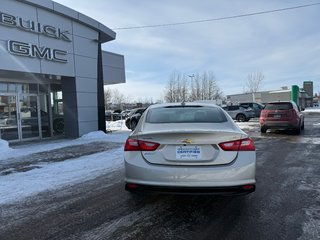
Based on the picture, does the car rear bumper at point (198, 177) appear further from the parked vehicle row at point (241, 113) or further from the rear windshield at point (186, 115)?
the parked vehicle row at point (241, 113)

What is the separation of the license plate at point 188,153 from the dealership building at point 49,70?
1024cm

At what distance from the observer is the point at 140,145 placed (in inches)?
175

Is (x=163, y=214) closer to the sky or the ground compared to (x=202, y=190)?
closer to the ground

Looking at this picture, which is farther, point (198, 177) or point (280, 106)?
point (280, 106)

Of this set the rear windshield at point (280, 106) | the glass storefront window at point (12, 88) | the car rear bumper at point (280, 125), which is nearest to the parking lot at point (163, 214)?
the car rear bumper at point (280, 125)

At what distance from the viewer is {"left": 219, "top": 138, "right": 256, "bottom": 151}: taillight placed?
14.1ft

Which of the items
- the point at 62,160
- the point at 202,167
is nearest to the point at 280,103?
the point at 62,160

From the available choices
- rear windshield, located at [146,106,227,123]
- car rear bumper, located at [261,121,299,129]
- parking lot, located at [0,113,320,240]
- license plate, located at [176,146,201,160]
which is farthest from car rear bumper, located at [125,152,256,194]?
car rear bumper, located at [261,121,299,129]

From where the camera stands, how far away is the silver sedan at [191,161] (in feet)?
13.7

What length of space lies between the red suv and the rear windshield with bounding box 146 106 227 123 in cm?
1125

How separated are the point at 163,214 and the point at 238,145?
143 centimetres

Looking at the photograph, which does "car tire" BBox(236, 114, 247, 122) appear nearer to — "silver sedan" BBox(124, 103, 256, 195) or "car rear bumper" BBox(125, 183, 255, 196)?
"silver sedan" BBox(124, 103, 256, 195)

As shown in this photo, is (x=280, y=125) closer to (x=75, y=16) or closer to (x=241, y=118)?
(x=75, y=16)

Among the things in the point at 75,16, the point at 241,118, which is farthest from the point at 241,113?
the point at 75,16
